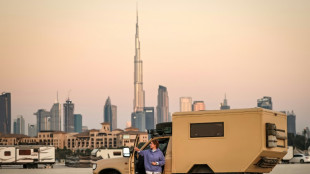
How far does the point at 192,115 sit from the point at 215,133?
763 mm

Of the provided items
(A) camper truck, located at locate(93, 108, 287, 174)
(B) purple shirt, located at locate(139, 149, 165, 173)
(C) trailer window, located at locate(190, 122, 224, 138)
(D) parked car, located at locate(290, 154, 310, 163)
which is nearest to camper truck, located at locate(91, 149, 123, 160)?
(D) parked car, located at locate(290, 154, 310, 163)

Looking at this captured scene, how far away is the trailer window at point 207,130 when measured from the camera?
1675 centimetres

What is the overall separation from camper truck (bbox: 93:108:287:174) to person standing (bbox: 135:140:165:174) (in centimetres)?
77

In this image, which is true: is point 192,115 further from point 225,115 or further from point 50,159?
point 50,159

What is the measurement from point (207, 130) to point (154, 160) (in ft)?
5.15

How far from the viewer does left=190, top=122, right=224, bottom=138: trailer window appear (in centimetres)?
1675

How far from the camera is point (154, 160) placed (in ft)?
54.4

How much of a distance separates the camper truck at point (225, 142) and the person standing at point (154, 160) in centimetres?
77

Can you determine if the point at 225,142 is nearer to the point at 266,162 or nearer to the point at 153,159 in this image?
the point at 266,162

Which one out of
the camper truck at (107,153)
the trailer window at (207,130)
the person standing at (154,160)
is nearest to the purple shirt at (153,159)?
the person standing at (154,160)

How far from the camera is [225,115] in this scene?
16672 millimetres

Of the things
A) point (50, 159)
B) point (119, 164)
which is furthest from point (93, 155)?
point (119, 164)

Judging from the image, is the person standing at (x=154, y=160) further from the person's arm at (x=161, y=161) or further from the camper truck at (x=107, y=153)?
the camper truck at (x=107, y=153)

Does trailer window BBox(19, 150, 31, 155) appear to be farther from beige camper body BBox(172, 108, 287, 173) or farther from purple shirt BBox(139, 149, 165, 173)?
purple shirt BBox(139, 149, 165, 173)
